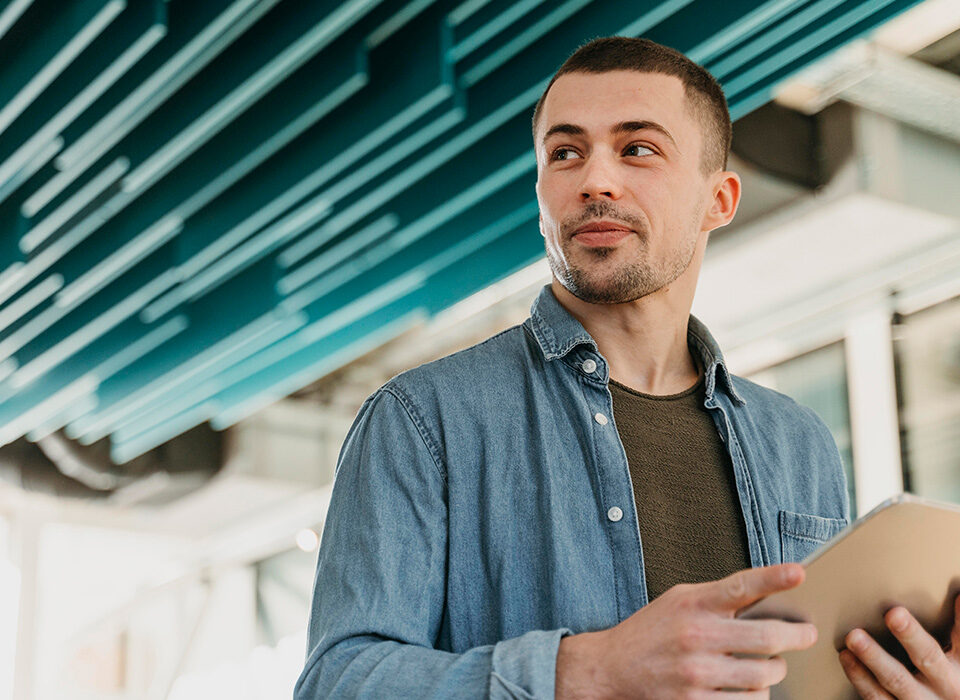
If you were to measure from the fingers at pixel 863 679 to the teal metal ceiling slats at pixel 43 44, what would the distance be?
237cm

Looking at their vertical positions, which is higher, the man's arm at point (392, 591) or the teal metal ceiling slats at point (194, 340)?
the teal metal ceiling slats at point (194, 340)

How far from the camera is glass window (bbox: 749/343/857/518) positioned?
14.8 ft

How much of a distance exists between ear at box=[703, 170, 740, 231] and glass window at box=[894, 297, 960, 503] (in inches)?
111

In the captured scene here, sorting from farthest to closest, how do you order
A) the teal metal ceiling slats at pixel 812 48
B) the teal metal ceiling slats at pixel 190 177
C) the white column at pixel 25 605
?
the white column at pixel 25 605 → the teal metal ceiling slats at pixel 190 177 → the teal metal ceiling slats at pixel 812 48

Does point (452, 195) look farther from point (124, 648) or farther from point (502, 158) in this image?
point (124, 648)

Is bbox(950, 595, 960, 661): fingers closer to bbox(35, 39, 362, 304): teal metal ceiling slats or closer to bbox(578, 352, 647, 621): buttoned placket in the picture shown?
bbox(578, 352, 647, 621): buttoned placket

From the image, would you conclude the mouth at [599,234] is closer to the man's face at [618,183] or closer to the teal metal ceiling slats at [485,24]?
Answer: the man's face at [618,183]

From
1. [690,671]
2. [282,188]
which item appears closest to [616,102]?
[690,671]

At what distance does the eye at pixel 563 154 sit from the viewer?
148 centimetres

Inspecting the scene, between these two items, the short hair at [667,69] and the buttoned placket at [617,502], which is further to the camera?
the short hair at [667,69]

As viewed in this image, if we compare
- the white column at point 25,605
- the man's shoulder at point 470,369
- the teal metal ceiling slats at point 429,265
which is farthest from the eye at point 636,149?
the white column at point 25,605

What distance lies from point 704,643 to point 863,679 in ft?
0.75

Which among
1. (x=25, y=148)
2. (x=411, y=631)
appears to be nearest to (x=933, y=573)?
(x=411, y=631)

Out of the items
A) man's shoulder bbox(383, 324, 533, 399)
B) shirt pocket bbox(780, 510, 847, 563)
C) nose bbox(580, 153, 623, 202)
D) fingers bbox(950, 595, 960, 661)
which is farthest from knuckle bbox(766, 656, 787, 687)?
nose bbox(580, 153, 623, 202)
